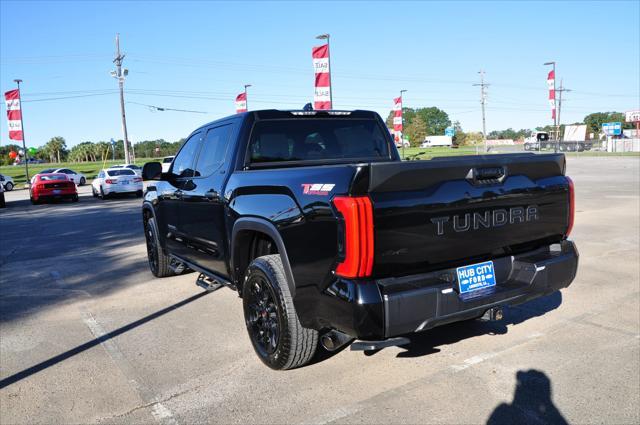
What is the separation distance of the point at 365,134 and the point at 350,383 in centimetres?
254

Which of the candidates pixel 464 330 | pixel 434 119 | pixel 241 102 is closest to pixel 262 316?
pixel 464 330

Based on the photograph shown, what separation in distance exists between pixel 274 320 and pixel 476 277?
1.46 m

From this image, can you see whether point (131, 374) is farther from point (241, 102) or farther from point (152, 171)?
point (241, 102)

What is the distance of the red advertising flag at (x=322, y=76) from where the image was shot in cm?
1548

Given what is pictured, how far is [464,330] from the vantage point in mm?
4723

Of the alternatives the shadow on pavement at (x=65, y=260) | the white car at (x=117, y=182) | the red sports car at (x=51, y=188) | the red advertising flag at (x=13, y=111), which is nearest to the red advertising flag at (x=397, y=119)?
the white car at (x=117, y=182)

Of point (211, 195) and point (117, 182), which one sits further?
point (117, 182)

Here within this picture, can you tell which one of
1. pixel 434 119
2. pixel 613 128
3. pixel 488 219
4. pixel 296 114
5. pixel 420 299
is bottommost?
pixel 420 299

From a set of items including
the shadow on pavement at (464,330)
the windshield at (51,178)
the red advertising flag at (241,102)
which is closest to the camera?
the shadow on pavement at (464,330)

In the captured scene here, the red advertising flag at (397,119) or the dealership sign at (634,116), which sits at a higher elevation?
the dealership sign at (634,116)

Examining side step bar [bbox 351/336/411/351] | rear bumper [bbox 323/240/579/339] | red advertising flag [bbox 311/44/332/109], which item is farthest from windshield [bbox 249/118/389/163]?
red advertising flag [bbox 311/44/332/109]

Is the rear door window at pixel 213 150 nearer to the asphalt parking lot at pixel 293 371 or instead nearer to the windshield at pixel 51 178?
the asphalt parking lot at pixel 293 371

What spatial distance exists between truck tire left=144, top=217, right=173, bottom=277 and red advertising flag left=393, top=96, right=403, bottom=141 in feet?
77.6

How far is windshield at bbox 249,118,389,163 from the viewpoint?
15.4ft
